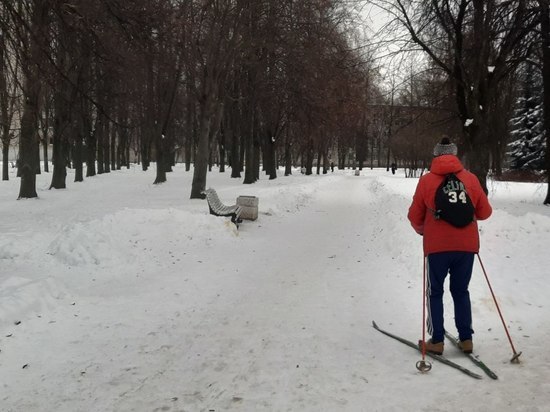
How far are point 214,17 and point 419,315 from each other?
1365 cm

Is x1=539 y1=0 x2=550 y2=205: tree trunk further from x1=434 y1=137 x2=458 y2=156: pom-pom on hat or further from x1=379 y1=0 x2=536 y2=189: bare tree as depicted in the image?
x1=434 y1=137 x2=458 y2=156: pom-pom on hat

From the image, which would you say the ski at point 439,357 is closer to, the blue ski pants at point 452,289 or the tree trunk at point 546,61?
the blue ski pants at point 452,289

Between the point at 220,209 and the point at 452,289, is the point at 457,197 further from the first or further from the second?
the point at 220,209

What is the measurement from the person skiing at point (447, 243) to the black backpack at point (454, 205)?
0.06ft

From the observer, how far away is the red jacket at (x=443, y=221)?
13.8 feet

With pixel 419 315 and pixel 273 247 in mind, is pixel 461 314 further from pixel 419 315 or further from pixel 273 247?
pixel 273 247

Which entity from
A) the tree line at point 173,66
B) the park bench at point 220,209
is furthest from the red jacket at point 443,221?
the park bench at point 220,209

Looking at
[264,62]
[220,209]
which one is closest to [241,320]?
[220,209]

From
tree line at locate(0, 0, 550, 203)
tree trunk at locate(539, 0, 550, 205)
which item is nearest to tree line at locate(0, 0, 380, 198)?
tree line at locate(0, 0, 550, 203)

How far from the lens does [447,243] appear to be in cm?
422

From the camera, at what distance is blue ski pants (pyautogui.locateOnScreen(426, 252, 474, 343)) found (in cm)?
428

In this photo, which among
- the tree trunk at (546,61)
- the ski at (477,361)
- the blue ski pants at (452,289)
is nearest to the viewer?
the ski at (477,361)

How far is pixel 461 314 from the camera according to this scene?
4.38m

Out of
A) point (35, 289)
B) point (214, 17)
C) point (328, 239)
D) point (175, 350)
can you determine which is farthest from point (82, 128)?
point (175, 350)
